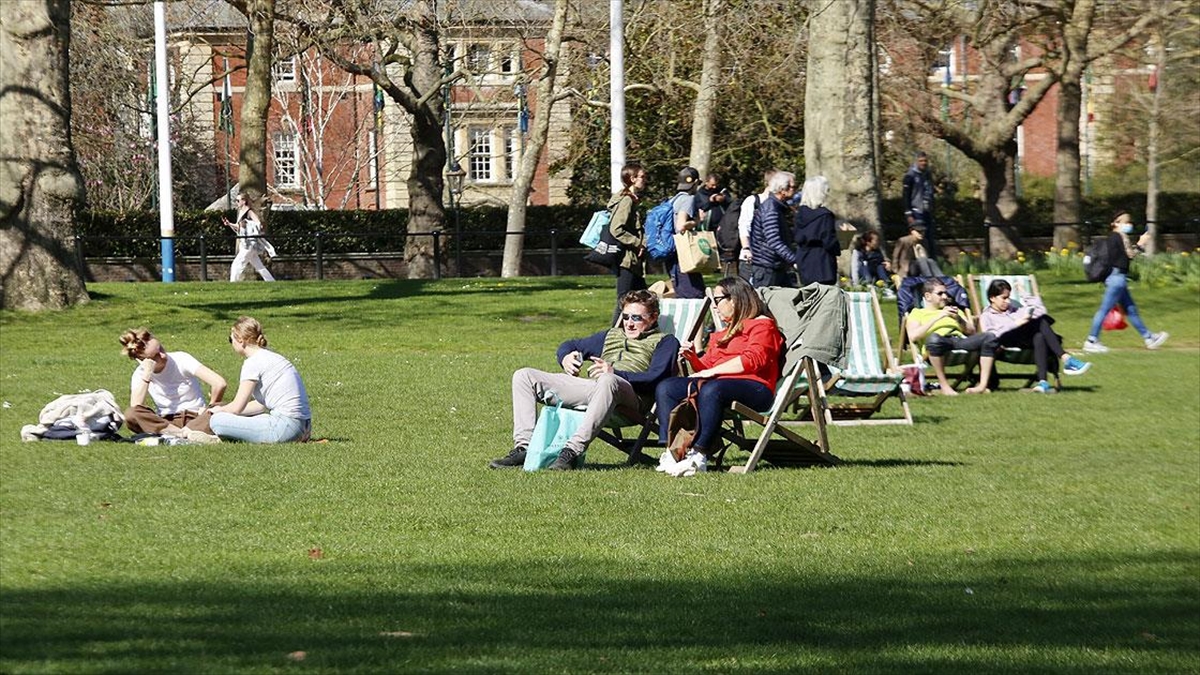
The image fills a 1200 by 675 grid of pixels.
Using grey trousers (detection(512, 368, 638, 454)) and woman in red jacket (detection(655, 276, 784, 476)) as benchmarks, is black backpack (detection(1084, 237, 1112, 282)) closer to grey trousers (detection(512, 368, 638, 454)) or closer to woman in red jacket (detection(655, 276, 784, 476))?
woman in red jacket (detection(655, 276, 784, 476))

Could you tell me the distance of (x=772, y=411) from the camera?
1185 centimetres

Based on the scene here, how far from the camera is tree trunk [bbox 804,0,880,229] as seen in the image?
2641 cm

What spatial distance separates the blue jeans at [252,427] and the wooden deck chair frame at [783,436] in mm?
3107

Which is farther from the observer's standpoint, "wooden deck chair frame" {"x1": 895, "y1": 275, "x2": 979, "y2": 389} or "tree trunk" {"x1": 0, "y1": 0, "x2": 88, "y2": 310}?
"tree trunk" {"x1": 0, "y1": 0, "x2": 88, "y2": 310}

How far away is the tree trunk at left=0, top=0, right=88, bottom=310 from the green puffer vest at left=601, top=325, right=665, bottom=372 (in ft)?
44.3

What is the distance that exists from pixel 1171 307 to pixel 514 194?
18387mm

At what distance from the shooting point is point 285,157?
72.2 meters

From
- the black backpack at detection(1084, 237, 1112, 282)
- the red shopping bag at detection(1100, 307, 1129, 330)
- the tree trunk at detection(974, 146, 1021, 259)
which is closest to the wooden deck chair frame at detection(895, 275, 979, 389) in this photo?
the black backpack at detection(1084, 237, 1112, 282)

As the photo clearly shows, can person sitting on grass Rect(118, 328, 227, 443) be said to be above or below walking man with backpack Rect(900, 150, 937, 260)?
below

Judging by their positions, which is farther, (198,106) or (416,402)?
(198,106)

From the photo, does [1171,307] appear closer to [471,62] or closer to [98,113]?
[471,62]

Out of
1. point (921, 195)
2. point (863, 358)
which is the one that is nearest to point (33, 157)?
point (863, 358)

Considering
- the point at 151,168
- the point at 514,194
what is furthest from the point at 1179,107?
the point at 151,168

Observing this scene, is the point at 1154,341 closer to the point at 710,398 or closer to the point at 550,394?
the point at 710,398
